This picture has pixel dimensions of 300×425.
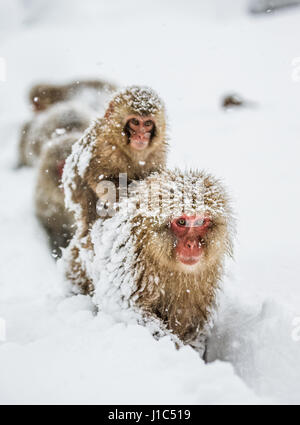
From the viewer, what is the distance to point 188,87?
9.32 meters

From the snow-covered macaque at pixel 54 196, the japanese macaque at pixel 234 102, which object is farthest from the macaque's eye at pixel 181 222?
the japanese macaque at pixel 234 102

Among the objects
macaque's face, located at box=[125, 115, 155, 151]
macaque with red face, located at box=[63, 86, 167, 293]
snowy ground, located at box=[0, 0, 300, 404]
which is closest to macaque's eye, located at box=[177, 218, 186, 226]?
snowy ground, located at box=[0, 0, 300, 404]

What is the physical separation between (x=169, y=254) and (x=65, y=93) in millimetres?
5076

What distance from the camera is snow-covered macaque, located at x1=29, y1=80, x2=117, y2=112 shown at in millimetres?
5996

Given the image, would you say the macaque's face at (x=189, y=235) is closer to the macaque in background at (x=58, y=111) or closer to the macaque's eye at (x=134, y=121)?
the macaque's eye at (x=134, y=121)

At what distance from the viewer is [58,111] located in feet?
16.1

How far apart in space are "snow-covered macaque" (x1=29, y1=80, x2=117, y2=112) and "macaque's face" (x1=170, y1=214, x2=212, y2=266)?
14.8 ft

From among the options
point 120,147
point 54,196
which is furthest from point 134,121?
point 54,196

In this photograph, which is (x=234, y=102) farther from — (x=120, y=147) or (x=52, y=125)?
(x=120, y=147)

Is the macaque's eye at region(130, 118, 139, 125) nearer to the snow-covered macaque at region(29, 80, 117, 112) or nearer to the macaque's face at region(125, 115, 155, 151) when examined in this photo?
the macaque's face at region(125, 115, 155, 151)

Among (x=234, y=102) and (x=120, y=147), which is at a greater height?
(x=234, y=102)

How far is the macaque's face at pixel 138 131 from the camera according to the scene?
2525 mm

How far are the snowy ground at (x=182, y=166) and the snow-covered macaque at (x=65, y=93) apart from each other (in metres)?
1.05
